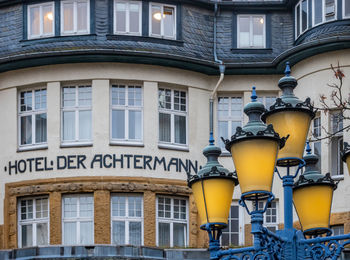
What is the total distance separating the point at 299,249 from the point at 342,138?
20.0 m

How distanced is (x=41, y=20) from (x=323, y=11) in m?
8.35

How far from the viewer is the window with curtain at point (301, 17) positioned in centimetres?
3312

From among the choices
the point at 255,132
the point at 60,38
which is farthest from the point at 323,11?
the point at 255,132

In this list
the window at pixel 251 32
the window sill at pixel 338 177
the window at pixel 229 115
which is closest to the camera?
the window sill at pixel 338 177

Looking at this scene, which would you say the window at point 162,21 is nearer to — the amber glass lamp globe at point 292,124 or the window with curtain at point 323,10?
the window with curtain at point 323,10

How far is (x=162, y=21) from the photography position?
33.1m

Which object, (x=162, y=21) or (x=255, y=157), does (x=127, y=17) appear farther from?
(x=255, y=157)

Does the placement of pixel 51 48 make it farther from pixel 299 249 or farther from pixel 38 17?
pixel 299 249

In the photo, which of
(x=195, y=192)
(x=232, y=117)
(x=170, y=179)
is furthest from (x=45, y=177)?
(x=195, y=192)

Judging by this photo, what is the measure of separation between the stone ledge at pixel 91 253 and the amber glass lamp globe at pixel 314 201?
1429cm

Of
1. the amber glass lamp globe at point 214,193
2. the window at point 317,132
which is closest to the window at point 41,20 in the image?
the window at point 317,132

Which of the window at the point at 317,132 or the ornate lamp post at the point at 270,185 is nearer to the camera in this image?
the ornate lamp post at the point at 270,185

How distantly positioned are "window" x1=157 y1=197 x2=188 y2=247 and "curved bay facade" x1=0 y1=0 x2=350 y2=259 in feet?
0.10

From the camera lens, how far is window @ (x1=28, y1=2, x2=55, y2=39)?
32938 millimetres
